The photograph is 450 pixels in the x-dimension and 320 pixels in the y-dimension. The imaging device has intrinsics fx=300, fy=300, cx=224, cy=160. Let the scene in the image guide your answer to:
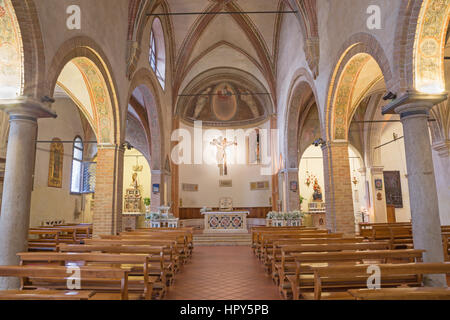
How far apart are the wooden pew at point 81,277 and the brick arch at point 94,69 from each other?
141 inches

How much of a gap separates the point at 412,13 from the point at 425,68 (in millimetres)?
979

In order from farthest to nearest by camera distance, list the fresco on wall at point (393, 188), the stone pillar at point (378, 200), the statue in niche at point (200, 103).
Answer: the statue in niche at point (200, 103)
the fresco on wall at point (393, 188)
the stone pillar at point (378, 200)

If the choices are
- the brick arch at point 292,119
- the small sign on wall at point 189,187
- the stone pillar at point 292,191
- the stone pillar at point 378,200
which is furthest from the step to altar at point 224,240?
the stone pillar at point 378,200

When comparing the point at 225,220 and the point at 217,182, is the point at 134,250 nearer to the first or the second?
the point at 225,220

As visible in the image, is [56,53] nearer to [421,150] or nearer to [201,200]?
[421,150]

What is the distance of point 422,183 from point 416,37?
101 inches

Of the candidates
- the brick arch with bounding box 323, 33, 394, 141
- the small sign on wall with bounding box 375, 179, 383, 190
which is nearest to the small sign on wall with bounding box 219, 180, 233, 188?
the small sign on wall with bounding box 375, 179, 383, 190

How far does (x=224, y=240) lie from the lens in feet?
41.2

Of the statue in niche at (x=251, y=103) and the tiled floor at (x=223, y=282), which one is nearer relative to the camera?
the tiled floor at (x=223, y=282)

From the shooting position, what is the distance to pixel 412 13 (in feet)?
17.1

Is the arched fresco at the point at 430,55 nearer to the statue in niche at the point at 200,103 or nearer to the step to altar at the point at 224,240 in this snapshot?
the step to altar at the point at 224,240

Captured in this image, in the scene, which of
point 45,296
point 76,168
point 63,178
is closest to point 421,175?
point 45,296

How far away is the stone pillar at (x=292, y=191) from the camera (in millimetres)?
14414
